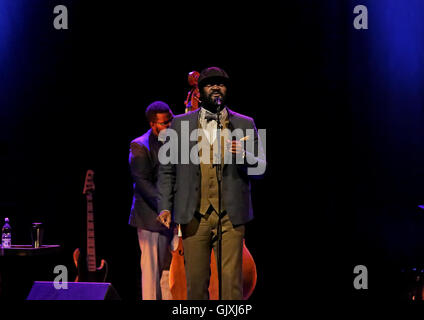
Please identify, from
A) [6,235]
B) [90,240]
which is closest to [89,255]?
[90,240]

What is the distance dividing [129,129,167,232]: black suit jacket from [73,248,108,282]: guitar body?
1.01 metres

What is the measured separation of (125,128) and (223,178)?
2678 millimetres

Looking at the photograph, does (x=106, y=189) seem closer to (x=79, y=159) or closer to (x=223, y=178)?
(x=79, y=159)

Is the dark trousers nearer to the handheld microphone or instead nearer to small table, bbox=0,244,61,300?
the handheld microphone

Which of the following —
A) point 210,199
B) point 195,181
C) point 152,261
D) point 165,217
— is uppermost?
point 195,181

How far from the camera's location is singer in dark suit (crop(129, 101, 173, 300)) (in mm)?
4594

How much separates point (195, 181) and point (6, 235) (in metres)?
2.76

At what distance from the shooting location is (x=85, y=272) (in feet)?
17.6

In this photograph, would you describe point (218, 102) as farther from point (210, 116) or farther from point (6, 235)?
point (6, 235)

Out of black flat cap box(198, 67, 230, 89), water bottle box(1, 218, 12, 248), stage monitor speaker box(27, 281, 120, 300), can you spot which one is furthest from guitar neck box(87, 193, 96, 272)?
black flat cap box(198, 67, 230, 89)

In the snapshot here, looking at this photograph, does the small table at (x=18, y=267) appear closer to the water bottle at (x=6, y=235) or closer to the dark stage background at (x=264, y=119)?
the dark stage background at (x=264, y=119)

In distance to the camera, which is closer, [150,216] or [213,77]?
[213,77]

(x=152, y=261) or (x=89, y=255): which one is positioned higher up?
(x=152, y=261)

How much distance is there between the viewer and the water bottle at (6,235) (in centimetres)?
527
